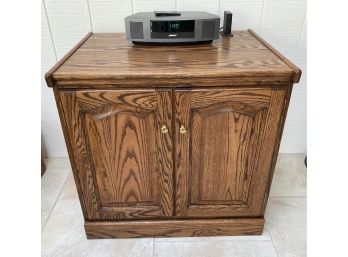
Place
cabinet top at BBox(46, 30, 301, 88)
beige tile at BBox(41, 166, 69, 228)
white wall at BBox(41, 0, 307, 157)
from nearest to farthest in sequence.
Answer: cabinet top at BBox(46, 30, 301, 88) < white wall at BBox(41, 0, 307, 157) < beige tile at BBox(41, 166, 69, 228)

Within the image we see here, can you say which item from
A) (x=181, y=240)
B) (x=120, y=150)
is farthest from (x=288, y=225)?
(x=120, y=150)

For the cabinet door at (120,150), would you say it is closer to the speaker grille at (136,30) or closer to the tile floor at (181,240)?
the tile floor at (181,240)

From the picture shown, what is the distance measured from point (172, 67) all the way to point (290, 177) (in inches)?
40.2

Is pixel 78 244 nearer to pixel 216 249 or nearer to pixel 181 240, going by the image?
pixel 181 240

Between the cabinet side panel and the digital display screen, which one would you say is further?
the digital display screen

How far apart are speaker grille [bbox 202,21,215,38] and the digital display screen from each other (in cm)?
4

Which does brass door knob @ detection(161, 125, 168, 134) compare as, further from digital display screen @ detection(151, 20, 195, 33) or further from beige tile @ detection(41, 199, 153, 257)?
beige tile @ detection(41, 199, 153, 257)

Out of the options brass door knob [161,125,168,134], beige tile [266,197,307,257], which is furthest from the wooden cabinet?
beige tile [266,197,307,257]

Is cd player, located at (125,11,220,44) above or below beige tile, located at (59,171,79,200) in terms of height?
above

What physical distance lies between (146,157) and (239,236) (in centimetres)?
55

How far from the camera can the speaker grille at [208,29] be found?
3.48 ft

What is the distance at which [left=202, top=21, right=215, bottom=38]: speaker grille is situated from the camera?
106 cm
